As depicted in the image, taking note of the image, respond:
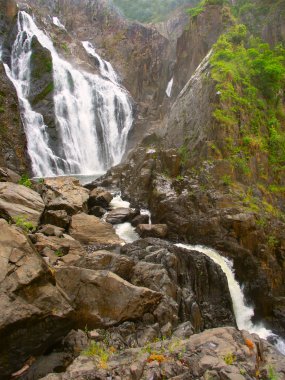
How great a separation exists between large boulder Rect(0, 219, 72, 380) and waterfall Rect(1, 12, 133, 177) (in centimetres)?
1863

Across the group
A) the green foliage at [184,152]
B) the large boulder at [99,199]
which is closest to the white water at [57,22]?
the green foliage at [184,152]

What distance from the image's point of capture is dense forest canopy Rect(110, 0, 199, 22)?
4919 cm

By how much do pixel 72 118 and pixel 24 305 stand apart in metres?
24.7

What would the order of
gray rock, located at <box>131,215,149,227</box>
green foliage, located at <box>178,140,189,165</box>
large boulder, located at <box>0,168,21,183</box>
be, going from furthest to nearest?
green foliage, located at <box>178,140,189,165</box> < gray rock, located at <box>131,215,149,227</box> < large boulder, located at <box>0,168,21,183</box>

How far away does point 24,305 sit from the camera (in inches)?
224

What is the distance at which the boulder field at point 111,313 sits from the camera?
18.1 ft

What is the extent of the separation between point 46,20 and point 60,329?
38958mm

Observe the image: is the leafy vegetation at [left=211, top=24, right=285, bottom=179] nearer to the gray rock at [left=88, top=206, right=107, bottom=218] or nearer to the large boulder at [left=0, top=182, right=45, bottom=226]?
the gray rock at [left=88, top=206, right=107, bottom=218]

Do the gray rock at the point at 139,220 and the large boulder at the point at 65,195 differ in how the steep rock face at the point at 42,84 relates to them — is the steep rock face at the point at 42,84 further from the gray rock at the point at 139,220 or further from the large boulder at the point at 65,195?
the gray rock at the point at 139,220

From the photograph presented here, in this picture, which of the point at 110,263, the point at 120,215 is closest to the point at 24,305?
the point at 110,263

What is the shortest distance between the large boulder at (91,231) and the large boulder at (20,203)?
138 cm

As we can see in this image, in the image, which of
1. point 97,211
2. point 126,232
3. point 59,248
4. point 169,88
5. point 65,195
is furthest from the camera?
point 169,88

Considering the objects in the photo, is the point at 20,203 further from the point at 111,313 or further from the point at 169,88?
the point at 169,88

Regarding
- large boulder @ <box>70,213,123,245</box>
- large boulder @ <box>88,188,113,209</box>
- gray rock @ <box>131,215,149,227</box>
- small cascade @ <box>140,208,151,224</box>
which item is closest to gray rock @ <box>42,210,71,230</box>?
large boulder @ <box>70,213,123,245</box>
